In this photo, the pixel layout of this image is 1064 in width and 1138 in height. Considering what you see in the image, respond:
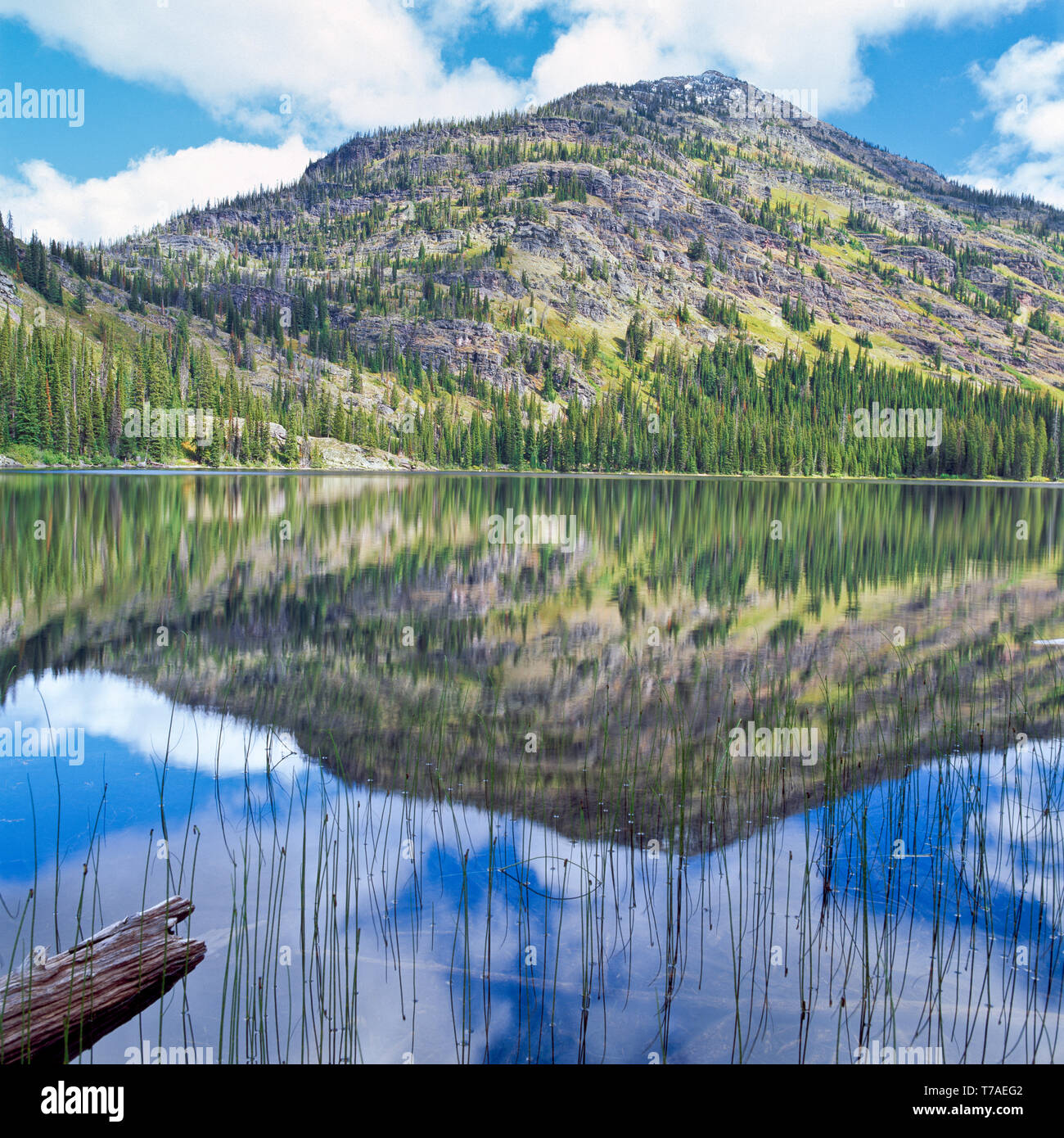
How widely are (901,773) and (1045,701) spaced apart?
206 inches

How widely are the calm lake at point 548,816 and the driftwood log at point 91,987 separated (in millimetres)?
190

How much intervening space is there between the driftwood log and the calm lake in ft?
0.62

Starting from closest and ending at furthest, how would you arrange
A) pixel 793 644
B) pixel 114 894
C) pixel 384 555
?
pixel 114 894, pixel 793 644, pixel 384 555

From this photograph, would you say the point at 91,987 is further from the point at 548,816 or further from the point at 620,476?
the point at 620,476

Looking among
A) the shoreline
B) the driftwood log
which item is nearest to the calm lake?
the driftwood log

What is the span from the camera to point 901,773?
10.1 meters

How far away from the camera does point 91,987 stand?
518 centimetres

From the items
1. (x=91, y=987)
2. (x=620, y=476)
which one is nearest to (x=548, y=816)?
(x=91, y=987)

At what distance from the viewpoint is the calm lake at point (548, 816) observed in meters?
5.62

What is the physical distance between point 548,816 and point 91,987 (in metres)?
4.73

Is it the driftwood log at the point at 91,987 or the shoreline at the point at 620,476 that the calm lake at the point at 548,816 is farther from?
the shoreline at the point at 620,476
